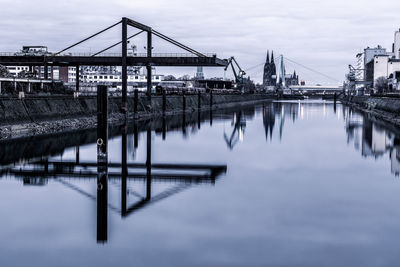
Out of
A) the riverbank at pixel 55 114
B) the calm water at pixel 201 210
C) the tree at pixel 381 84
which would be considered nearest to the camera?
the calm water at pixel 201 210

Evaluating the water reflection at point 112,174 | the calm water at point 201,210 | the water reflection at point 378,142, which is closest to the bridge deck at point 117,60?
the water reflection at point 378,142

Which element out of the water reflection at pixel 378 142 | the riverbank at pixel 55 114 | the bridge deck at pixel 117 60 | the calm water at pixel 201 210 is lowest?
the calm water at pixel 201 210

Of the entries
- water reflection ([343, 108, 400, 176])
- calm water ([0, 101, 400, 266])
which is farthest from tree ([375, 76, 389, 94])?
calm water ([0, 101, 400, 266])

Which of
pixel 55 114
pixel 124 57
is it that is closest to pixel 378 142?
pixel 55 114

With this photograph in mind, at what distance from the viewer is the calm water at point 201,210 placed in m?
15.2

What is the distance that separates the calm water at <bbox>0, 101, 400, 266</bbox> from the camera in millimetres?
15227

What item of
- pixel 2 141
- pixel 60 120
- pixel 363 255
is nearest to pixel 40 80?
pixel 60 120

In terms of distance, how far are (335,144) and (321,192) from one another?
2347cm

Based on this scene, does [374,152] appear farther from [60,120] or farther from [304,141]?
[60,120]

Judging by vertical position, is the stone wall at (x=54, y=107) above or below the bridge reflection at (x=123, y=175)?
above

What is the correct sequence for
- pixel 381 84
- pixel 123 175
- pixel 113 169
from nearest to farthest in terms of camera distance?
1. pixel 123 175
2. pixel 113 169
3. pixel 381 84

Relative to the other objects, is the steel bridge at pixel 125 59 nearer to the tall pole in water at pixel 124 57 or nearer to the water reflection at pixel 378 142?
the tall pole in water at pixel 124 57

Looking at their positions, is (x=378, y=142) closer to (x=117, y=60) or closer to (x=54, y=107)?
(x=54, y=107)

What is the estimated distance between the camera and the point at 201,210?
20.5 meters
